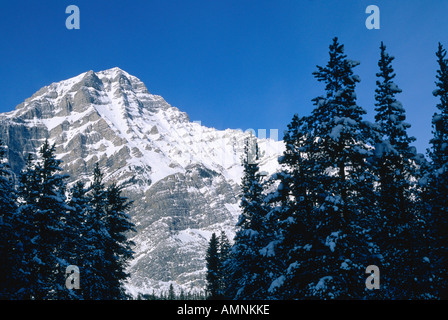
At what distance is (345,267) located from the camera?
43.3 feet

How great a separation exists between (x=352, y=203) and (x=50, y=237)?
1640 cm

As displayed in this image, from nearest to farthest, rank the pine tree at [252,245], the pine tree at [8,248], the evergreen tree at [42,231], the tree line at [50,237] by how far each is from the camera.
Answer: the pine tree at [8,248] → the tree line at [50,237] → the evergreen tree at [42,231] → the pine tree at [252,245]

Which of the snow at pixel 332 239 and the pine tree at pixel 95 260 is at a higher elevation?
the snow at pixel 332 239

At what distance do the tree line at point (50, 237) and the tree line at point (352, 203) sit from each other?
12.1m

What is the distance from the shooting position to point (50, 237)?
21.1m

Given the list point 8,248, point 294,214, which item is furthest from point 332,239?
point 8,248

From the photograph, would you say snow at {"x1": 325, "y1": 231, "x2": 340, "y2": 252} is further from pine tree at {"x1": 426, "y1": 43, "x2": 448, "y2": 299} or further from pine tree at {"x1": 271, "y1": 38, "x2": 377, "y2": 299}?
pine tree at {"x1": 426, "y1": 43, "x2": 448, "y2": 299}

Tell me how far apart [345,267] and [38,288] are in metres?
15.5

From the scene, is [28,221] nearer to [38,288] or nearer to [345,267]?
[38,288]

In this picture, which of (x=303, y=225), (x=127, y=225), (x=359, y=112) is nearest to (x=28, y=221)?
(x=127, y=225)

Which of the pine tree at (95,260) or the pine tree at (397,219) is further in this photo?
the pine tree at (95,260)

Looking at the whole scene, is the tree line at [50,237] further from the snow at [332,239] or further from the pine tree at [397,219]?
the pine tree at [397,219]

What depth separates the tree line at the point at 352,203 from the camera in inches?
562

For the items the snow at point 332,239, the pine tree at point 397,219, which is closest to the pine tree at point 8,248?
the snow at point 332,239
